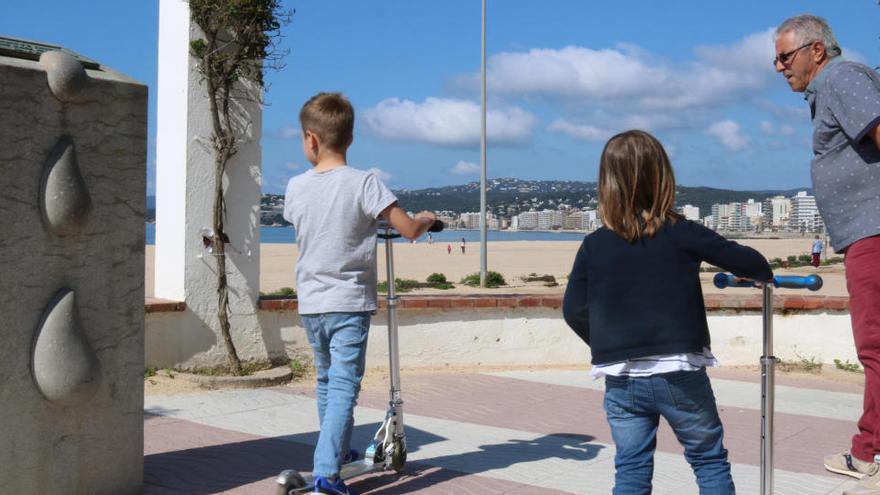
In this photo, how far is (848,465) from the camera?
445cm

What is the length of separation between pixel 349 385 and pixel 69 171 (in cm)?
149

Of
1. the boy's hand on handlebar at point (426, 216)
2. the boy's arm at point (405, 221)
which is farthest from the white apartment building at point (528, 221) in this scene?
the boy's arm at point (405, 221)

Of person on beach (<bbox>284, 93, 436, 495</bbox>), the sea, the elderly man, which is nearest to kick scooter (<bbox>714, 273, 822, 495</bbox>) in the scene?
the elderly man

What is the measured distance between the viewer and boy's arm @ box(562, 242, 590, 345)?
3.40m

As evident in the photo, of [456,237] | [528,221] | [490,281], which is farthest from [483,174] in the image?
[528,221]

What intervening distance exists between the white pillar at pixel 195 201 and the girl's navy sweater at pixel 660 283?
5.04 m

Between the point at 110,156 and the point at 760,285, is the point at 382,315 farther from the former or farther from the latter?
the point at 760,285

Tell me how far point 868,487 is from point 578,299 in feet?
5.37

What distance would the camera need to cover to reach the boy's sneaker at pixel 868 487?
3.98m

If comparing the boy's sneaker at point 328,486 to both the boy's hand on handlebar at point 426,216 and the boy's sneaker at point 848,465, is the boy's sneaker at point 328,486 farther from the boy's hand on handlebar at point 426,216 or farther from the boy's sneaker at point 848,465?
the boy's sneaker at point 848,465

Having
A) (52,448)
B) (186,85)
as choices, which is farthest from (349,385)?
(186,85)

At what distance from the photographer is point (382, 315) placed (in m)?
8.43

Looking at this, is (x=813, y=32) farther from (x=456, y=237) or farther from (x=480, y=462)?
(x=456, y=237)

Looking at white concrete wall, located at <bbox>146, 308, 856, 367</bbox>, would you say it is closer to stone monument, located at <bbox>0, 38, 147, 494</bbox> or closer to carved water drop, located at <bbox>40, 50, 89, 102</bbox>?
stone monument, located at <bbox>0, 38, 147, 494</bbox>
